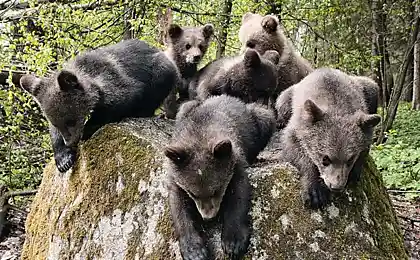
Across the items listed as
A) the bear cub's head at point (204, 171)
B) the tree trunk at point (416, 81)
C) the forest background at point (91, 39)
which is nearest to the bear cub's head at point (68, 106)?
the forest background at point (91, 39)

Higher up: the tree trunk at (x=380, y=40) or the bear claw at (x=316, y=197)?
the bear claw at (x=316, y=197)

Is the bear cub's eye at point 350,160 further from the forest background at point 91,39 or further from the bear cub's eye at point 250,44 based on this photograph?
the forest background at point 91,39

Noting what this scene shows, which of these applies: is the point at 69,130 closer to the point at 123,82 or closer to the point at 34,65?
the point at 123,82

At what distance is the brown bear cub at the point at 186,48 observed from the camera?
27.4ft

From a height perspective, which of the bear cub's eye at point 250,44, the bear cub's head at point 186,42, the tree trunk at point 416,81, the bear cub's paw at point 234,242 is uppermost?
the bear cub's paw at point 234,242

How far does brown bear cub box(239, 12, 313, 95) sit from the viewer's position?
25.2 feet

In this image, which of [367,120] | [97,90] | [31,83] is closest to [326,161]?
[367,120]

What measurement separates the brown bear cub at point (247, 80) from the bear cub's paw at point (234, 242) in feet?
10.2

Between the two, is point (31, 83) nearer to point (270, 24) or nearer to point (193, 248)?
point (193, 248)

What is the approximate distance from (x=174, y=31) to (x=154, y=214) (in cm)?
484

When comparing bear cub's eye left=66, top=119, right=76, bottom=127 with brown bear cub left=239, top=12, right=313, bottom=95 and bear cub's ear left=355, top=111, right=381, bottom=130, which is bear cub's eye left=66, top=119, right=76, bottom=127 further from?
brown bear cub left=239, top=12, right=313, bottom=95

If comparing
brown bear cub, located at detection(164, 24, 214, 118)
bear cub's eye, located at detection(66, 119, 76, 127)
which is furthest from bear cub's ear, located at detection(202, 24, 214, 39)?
bear cub's eye, located at detection(66, 119, 76, 127)

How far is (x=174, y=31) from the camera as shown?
344 inches

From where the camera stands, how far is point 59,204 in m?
5.62
